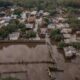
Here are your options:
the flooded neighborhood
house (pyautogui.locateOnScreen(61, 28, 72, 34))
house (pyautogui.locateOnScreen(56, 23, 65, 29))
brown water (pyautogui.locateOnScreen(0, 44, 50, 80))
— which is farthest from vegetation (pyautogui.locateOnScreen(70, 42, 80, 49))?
house (pyautogui.locateOnScreen(56, 23, 65, 29))

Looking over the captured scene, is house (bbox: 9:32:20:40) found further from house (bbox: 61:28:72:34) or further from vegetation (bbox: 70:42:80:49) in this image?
vegetation (bbox: 70:42:80:49)

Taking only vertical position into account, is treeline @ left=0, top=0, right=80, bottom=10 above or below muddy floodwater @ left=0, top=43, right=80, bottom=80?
above

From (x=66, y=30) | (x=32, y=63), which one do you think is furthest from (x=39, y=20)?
(x=32, y=63)

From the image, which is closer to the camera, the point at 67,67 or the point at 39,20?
the point at 67,67

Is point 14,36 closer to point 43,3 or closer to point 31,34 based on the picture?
point 31,34

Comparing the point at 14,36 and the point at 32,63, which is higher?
the point at 14,36

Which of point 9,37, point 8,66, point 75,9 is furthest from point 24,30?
point 75,9

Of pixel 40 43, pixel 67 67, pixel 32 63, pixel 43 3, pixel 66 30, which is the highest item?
pixel 43 3
